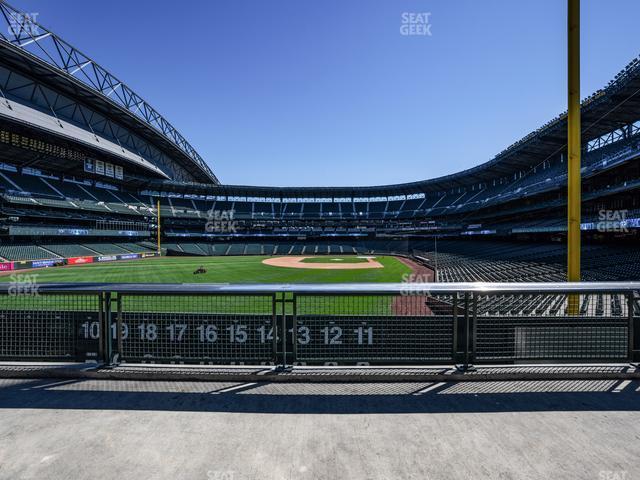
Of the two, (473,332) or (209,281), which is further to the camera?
(209,281)

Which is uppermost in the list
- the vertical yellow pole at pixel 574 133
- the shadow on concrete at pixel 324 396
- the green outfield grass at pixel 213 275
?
the vertical yellow pole at pixel 574 133

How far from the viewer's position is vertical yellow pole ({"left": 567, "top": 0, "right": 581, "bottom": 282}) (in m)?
6.62

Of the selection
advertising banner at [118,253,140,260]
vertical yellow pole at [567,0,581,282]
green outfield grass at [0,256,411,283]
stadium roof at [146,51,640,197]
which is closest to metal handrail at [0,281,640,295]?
vertical yellow pole at [567,0,581,282]

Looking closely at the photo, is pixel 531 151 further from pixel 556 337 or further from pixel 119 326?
pixel 119 326

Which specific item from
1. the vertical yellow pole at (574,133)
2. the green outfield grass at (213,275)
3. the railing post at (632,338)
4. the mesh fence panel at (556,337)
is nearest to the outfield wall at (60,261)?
the green outfield grass at (213,275)

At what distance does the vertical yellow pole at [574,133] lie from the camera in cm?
662

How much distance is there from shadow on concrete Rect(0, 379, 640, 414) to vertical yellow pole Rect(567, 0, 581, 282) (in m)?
4.68

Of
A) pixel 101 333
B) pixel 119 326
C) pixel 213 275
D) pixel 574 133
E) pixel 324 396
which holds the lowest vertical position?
pixel 213 275

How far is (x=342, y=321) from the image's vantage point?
401 cm

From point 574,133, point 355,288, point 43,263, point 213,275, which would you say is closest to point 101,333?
point 355,288

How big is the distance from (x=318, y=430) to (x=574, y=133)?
29.0 ft

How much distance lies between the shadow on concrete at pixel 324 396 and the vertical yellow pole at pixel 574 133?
15.4 feet

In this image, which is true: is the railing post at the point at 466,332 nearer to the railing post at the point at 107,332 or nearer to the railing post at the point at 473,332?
the railing post at the point at 473,332

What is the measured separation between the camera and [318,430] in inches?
97.9
